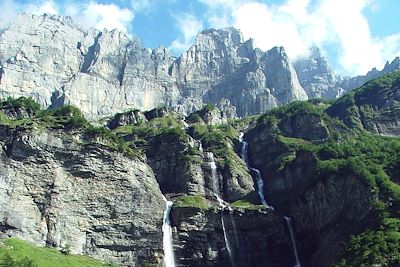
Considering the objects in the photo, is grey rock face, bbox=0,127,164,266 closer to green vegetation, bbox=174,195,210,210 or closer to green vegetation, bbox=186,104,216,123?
green vegetation, bbox=174,195,210,210

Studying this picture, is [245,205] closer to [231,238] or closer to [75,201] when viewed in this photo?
[231,238]

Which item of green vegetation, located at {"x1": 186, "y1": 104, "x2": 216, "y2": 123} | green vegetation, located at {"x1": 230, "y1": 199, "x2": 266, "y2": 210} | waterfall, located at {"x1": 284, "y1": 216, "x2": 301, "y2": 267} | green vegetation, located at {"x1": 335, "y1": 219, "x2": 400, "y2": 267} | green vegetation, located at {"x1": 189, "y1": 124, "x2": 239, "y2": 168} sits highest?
green vegetation, located at {"x1": 186, "y1": 104, "x2": 216, "y2": 123}

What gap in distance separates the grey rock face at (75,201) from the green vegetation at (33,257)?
428cm

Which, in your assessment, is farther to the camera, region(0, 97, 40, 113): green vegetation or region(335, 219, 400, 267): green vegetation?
region(0, 97, 40, 113): green vegetation

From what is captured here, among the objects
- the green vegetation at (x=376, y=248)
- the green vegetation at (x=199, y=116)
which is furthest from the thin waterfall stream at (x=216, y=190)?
the green vegetation at (x=199, y=116)

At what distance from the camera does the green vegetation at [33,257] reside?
83.7 metres

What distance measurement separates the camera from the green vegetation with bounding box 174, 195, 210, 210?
116 meters

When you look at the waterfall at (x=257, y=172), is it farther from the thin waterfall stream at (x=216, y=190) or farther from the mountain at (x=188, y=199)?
the thin waterfall stream at (x=216, y=190)

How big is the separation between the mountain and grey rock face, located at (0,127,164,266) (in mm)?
207

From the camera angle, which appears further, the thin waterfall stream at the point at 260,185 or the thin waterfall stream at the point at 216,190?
the thin waterfall stream at the point at 260,185

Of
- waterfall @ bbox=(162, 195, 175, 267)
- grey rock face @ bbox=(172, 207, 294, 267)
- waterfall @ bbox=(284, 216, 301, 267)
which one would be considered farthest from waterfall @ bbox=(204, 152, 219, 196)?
waterfall @ bbox=(284, 216, 301, 267)

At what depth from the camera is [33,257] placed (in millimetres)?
90500

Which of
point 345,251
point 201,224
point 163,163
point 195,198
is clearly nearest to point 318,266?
point 345,251

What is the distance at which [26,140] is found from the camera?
109 metres
